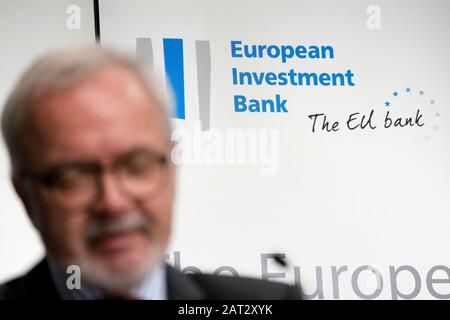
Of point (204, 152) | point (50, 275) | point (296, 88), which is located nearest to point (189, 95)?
point (204, 152)

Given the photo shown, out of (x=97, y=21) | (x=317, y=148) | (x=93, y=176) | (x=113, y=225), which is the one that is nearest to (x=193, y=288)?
(x=113, y=225)

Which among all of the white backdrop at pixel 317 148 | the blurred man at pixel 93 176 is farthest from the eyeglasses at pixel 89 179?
the white backdrop at pixel 317 148

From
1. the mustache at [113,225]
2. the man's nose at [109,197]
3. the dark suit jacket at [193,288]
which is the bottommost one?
the dark suit jacket at [193,288]

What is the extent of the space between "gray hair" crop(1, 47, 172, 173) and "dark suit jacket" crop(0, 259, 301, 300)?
0.84 feet

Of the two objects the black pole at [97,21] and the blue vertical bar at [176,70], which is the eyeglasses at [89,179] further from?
the black pole at [97,21]

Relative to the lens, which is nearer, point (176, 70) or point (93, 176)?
point (93, 176)

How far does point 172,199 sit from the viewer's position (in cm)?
176

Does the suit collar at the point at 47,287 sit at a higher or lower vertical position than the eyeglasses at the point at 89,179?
lower

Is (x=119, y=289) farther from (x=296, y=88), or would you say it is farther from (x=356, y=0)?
(x=356, y=0)

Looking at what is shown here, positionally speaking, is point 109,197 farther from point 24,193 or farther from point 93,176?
point 24,193

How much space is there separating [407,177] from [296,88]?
38 centimetres

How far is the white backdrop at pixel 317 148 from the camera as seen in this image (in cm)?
186

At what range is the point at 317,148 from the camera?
195 cm

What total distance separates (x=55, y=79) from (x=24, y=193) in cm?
27
